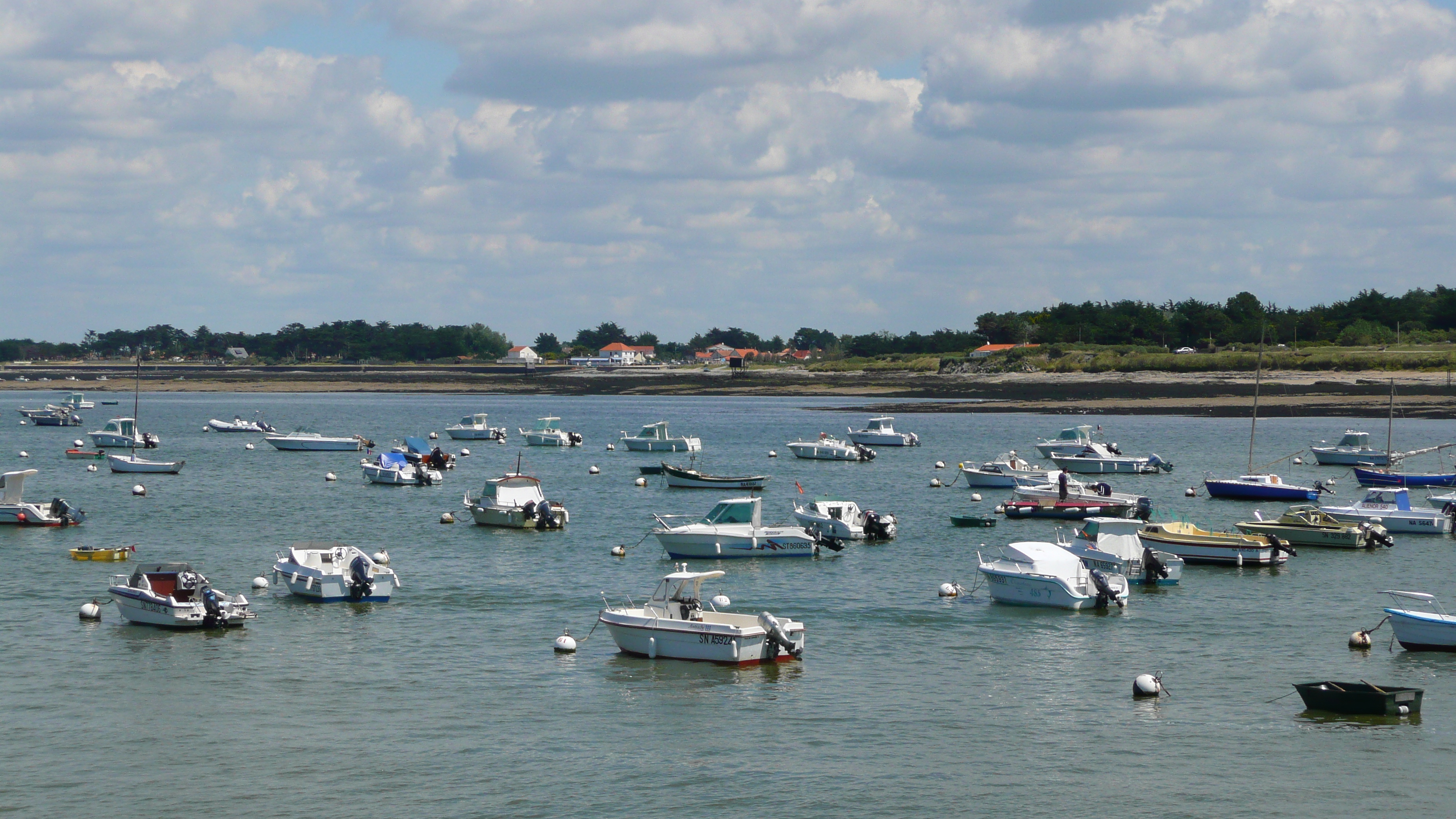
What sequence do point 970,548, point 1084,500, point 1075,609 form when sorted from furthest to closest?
point 1084,500 < point 970,548 < point 1075,609

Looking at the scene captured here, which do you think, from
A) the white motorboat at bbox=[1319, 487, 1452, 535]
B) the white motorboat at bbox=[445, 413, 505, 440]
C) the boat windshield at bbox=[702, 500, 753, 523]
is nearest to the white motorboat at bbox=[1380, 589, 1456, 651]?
the white motorboat at bbox=[1319, 487, 1452, 535]

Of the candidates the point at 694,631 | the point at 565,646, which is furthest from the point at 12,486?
the point at 694,631

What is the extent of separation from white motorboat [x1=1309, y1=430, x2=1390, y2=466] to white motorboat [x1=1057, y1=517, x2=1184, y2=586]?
48178 millimetres

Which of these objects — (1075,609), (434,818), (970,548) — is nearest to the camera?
(434,818)

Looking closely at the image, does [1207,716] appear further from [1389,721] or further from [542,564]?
[542,564]

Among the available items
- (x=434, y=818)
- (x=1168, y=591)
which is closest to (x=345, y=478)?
(x=1168, y=591)

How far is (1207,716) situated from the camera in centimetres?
2988

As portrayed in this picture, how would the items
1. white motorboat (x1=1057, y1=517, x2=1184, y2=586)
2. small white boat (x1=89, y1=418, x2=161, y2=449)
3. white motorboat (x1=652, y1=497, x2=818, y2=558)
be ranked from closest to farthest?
white motorboat (x1=1057, y1=517, x2=1184, y2=586) < white motorboat (x1=652, y1=497, x2=818, y2=558) < small white boat (x1=89, y1=418, x2=161, y2=449)

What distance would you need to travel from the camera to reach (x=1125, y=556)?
47219 millimetres

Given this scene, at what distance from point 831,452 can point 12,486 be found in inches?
2253

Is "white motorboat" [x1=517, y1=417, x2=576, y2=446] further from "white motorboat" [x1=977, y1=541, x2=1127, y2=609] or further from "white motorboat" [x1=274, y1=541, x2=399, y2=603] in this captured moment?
"white motorboat" [x1=977, y1=541, x2=1127, y2=609]

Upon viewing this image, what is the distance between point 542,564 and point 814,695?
21.5 metres

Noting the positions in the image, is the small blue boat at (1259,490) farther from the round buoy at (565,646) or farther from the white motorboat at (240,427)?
the white motorboat at (240,427)

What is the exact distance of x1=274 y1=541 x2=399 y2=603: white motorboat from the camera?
4194 cm
